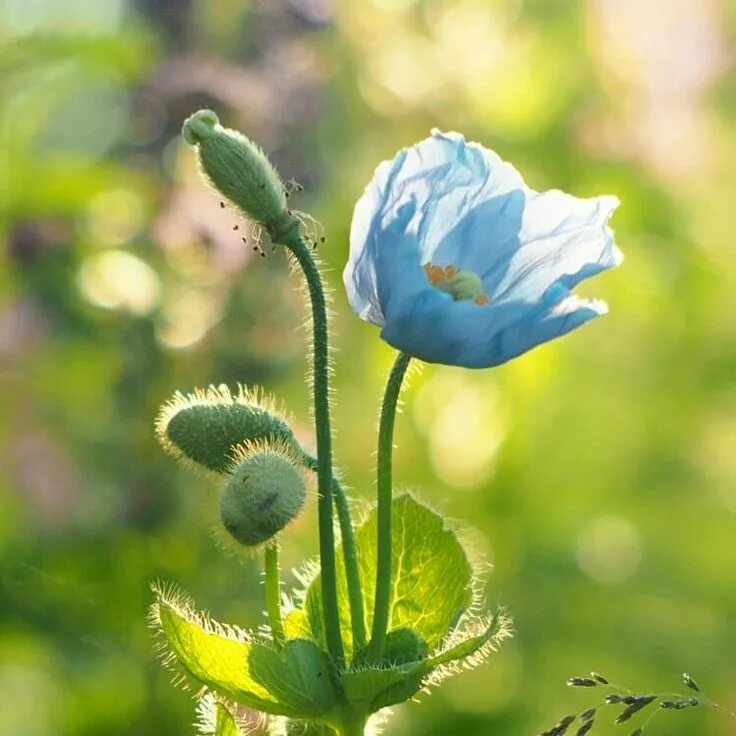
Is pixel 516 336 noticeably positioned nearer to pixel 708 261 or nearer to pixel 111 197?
pixel 111 197

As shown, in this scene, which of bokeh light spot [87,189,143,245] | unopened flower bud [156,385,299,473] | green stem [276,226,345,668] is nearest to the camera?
green stem [276,226,345,668]


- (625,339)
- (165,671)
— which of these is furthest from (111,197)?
(625,339)

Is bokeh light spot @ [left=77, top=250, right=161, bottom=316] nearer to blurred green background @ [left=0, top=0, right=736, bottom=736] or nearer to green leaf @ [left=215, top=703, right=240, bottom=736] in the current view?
blurred green background @ [left=0, top=0, right=736, bottom=736]

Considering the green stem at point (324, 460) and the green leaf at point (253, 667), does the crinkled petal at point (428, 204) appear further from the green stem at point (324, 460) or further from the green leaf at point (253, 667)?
the green leaf at point (253, 667)

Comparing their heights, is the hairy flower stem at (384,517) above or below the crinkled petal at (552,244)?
below

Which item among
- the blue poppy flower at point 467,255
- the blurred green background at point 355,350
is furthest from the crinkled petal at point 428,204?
the blurred green background at point 355,350

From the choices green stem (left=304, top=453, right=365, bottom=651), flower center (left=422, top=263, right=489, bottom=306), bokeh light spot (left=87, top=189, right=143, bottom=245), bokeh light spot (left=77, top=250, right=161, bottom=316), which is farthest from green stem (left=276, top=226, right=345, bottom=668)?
bokeh light spot (left=87, top=189, right=143, bottom=245)
